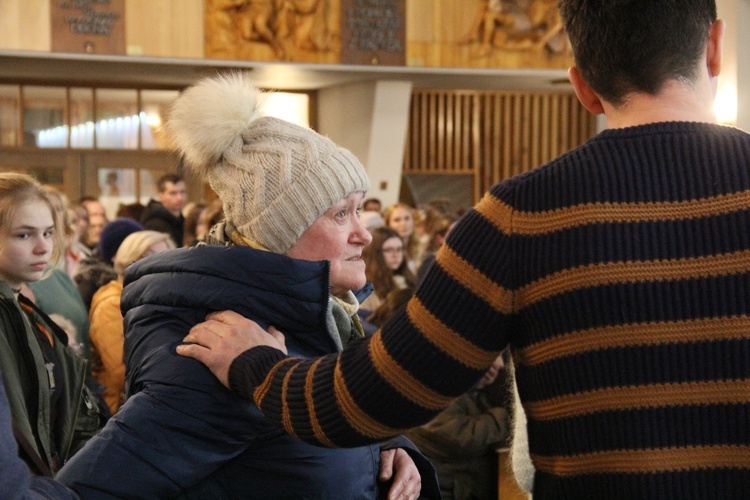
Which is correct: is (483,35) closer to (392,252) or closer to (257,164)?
(392,252)

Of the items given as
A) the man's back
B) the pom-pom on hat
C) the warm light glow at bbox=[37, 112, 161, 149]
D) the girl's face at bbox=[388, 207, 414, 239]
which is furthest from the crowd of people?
the warm light glow at bbox=[37, 112, 161, 149]

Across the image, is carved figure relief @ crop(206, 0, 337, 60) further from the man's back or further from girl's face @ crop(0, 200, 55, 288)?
the man's back

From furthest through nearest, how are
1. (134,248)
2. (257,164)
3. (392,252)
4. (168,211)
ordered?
(168,211), (392,252), (134,248), (257,164)

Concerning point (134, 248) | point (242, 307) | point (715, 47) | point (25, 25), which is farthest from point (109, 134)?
point (715, 47)

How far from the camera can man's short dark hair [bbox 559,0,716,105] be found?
138cm

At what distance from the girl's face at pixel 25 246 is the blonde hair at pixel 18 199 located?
1 cm

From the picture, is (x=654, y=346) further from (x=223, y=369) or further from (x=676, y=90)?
(x=223, y=369)

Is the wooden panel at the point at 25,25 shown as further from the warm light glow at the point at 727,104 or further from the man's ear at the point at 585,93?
the man's ear at the point at 585,93

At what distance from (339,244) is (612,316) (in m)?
0.94

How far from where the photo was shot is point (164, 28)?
12000 millimetres

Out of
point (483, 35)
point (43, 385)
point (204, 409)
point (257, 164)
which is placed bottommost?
point (43, 385)

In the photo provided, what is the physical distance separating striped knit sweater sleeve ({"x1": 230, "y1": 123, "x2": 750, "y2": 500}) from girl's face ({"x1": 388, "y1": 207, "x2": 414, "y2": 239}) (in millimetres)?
8005

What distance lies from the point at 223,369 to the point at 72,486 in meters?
0.32

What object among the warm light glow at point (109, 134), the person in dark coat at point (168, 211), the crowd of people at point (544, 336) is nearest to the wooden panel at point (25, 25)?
the warm light glow at point (109, 134)
